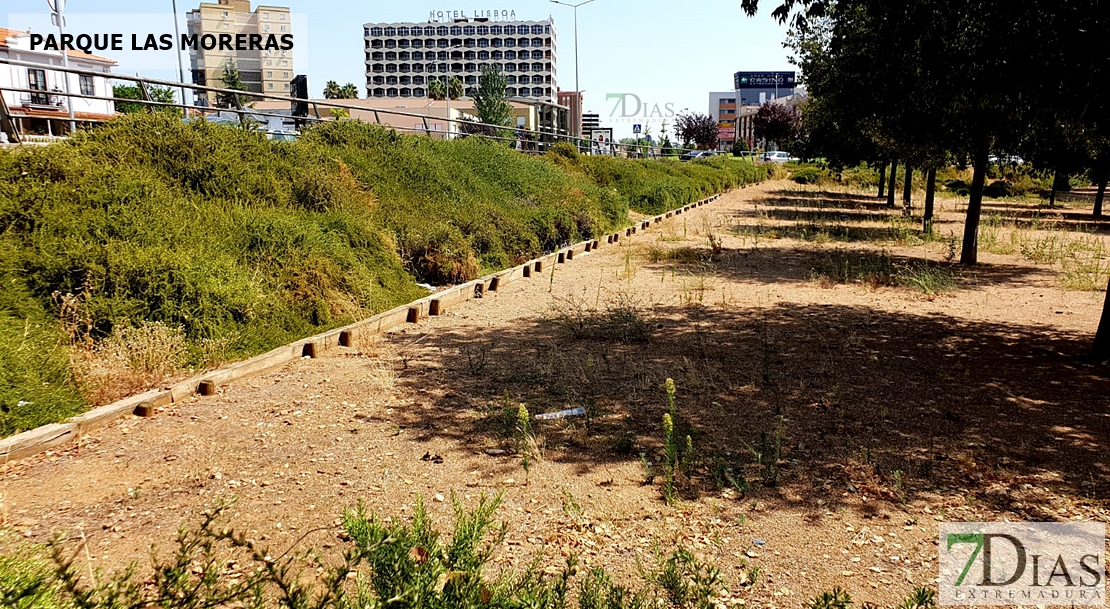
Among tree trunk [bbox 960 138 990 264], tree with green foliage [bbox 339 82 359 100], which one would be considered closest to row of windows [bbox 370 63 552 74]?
tree with green foliage [bbox 339 82 359 100]

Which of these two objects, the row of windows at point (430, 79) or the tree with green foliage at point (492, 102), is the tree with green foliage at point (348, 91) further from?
the row of windows at point (430, 79)

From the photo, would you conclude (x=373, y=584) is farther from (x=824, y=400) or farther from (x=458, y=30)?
(x=458, y=30)

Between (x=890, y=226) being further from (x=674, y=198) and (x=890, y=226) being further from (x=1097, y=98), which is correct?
(x=1097, y=98)

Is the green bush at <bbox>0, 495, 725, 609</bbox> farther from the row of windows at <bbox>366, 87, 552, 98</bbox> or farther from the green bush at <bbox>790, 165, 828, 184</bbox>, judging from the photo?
the row of windows at <bbox>366, 87, 552, 98</bbox>

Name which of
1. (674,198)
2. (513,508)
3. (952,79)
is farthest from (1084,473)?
(674,198)

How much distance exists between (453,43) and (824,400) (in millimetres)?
172311

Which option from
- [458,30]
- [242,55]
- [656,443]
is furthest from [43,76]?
[458,30]

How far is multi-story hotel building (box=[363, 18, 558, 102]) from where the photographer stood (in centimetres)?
16500

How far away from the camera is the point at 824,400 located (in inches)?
223

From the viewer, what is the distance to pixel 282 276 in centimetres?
798

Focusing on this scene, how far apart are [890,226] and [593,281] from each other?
42.4ft

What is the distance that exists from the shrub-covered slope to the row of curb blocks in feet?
0.73

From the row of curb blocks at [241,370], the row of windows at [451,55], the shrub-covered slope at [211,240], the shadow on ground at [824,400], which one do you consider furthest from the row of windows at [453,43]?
the shadow on ground at [824,400]

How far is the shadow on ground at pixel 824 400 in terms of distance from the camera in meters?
4.31
